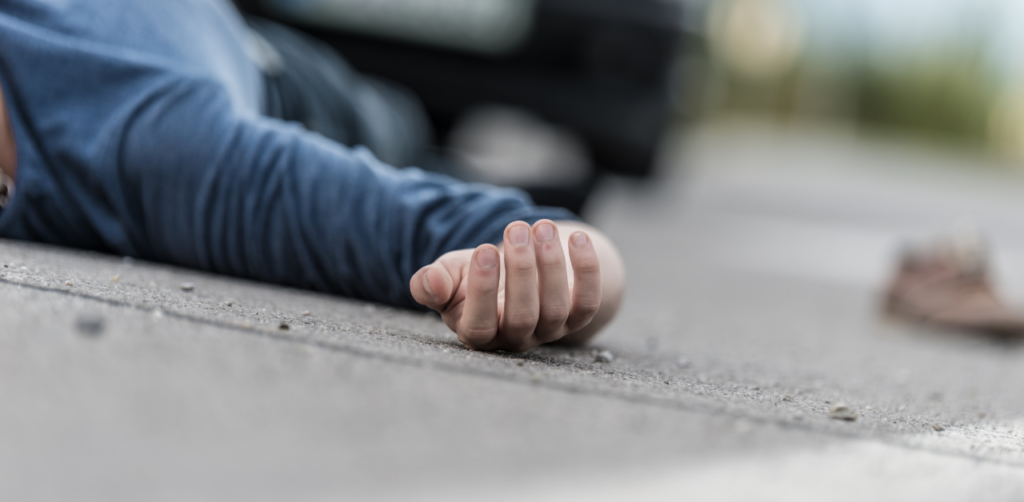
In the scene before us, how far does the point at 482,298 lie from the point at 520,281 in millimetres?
33

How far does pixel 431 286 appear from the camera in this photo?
64 cm

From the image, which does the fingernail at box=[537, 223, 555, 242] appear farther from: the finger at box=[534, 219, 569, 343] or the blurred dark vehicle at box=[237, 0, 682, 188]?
the blurred dark vehicle at box=[237, 0, 682, 188]

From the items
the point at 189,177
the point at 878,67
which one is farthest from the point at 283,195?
the point at 878,67

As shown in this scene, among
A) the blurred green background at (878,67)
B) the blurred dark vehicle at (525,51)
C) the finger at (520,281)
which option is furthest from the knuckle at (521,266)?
the blurred green background at (878,67)

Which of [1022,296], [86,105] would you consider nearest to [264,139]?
[86,105]

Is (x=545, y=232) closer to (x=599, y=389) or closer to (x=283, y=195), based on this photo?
(x=599, y=389)

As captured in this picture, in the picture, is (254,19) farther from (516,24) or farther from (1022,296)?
(1022,296)

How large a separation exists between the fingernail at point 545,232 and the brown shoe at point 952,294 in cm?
99

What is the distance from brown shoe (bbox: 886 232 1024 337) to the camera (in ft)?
4.25

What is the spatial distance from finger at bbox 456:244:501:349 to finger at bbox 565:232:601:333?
0.22ft

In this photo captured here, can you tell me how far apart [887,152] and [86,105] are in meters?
7.01

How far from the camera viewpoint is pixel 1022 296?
2.12m

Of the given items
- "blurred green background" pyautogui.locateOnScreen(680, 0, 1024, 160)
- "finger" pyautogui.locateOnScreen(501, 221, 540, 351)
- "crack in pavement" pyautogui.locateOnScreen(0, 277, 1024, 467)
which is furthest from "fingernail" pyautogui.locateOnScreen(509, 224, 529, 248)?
"blurred green background" pyautogui.locateOnScreen(680, 0, 1024, 160)

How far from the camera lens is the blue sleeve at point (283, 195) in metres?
0.80
